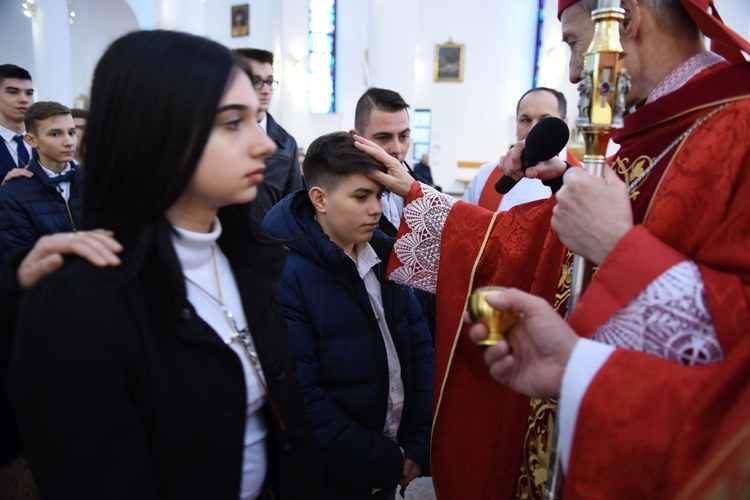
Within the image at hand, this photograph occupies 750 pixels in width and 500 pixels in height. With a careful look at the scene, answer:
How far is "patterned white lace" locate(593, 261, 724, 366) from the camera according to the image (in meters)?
1.11

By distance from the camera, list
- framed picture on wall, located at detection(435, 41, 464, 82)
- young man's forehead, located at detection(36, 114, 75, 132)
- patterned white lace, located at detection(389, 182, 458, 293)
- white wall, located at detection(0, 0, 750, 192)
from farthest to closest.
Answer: framed picture on wall, located at detection(435, 41, 464, 82), white wall, located at detection(0, 0, 750, 192), young man's forehead, located at detection(36, 114, 75, 132), patterned white lace, located at detection(389, 182, 458, 293)

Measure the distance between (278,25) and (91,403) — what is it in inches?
591

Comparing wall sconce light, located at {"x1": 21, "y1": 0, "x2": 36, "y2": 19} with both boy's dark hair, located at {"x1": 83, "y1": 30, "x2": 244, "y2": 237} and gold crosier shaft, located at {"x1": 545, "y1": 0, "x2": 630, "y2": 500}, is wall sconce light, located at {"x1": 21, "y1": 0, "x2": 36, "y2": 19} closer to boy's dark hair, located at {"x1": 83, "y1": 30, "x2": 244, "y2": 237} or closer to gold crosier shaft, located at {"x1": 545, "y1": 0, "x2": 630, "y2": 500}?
boy's dark hair, located at {"x1": 83, "y1": 30, "x2": 244, "y2": 237}

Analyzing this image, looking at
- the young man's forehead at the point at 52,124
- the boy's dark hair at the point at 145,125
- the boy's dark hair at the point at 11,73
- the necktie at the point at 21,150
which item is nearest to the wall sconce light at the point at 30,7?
the boy's dark hair at the point at 11,73

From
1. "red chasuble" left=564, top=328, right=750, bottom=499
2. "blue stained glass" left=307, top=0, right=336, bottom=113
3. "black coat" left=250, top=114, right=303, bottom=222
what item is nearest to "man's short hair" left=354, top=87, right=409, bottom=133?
"black coat" left=250, top=114, right=303, bottom=222

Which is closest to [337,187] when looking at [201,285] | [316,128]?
[201,285]

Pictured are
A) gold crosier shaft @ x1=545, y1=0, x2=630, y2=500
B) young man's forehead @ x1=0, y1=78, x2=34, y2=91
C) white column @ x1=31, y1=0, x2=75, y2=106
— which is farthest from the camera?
white column @ x1=31, y1=0, x2=75, y2=106

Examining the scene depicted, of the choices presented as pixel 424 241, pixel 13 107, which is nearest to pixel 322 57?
pixel 13 107

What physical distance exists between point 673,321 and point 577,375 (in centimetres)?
24

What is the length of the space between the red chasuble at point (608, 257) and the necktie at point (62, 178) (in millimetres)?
2624

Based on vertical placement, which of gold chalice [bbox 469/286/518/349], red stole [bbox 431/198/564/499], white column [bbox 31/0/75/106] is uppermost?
white column [bbox 31/0/75/106]

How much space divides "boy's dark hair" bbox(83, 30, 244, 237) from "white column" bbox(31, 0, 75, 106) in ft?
29.8

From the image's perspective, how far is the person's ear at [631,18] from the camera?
1409 millimetres

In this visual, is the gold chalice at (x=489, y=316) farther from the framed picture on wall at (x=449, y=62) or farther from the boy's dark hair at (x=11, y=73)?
the framed picture on wall at (x=449, y=62)
